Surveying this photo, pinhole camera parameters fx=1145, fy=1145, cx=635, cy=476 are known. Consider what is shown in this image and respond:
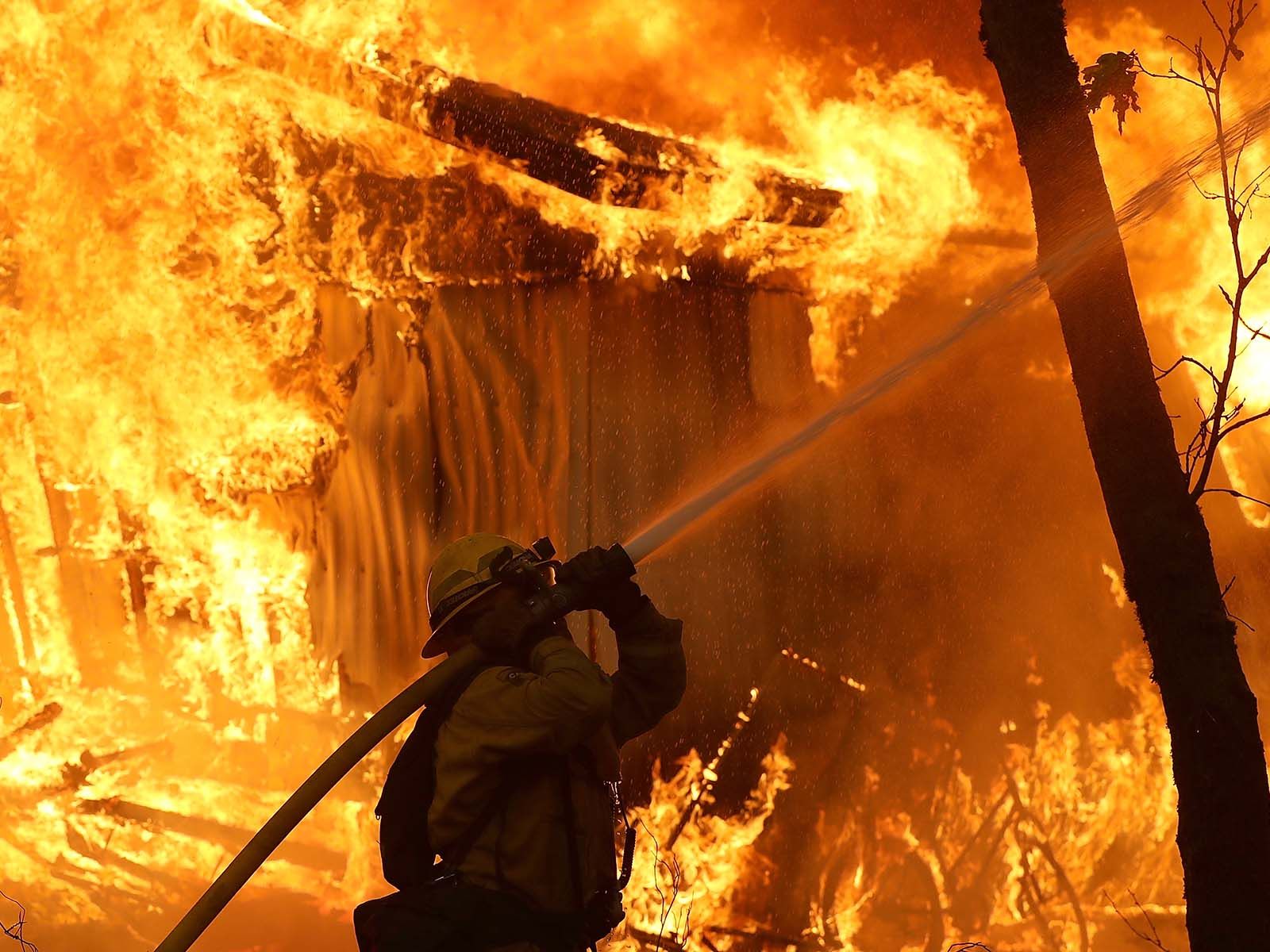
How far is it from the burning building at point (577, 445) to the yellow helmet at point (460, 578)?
10.2ft

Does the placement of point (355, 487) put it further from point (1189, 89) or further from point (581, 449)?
point (1189, 89)

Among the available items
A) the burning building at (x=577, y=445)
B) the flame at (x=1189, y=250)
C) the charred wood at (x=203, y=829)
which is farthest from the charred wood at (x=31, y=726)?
the flame at (x=1189, y=250)

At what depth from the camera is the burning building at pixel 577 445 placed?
21.4ft

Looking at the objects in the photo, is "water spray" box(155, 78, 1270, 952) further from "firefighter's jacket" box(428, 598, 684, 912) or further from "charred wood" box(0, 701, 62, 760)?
"charred wood" box(0, 701, 62, 760)

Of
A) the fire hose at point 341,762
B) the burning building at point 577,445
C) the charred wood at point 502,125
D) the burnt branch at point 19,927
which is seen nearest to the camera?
the fire hose at point 341,762

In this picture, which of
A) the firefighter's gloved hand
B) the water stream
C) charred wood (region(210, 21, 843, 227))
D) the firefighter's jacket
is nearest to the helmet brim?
the firefighter's gloved hand

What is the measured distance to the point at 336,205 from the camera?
21.8 feet

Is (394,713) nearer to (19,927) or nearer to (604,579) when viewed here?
(604,579)

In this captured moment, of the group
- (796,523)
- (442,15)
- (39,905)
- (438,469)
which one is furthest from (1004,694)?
(39,905)

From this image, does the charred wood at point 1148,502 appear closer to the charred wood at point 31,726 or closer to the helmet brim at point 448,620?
the helmet brim at point 448,620

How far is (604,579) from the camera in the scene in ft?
10.7

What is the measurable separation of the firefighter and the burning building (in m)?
3.18

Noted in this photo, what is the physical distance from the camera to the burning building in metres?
6.53

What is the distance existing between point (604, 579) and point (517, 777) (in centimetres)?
59
